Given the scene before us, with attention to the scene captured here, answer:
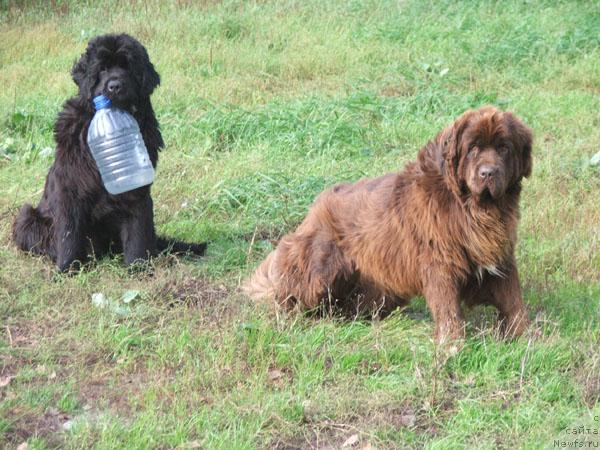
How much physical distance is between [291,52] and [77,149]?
6.15 meters

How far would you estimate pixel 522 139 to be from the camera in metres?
5.79

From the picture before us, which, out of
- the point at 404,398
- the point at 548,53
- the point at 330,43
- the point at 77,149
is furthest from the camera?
the point at 330,43

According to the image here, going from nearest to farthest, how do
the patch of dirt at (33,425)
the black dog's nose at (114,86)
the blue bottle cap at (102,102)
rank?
the patch of dirt at (33,425), the black dog's nose at (114,86), the blue bottle cap at (102,102)

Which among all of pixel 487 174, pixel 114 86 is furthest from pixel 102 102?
pixel 487 174

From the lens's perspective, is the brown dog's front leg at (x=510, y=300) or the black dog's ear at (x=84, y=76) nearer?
the brown dog's front leg at (x=510, y=300)

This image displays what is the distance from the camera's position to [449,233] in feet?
19.2

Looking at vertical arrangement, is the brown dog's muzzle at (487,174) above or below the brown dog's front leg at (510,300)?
above

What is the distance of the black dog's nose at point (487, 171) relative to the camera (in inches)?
218

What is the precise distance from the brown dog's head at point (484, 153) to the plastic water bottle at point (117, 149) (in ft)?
8.26

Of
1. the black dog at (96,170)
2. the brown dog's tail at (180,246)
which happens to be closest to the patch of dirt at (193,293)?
the black dog at (96,170)

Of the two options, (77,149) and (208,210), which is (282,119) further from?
(77,149)

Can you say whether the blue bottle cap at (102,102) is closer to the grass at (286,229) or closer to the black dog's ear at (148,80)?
the black dog's ear at (148,80)

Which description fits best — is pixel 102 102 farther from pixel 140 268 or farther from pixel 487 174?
pixel 487 174

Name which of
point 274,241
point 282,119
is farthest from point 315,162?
point 274,241
